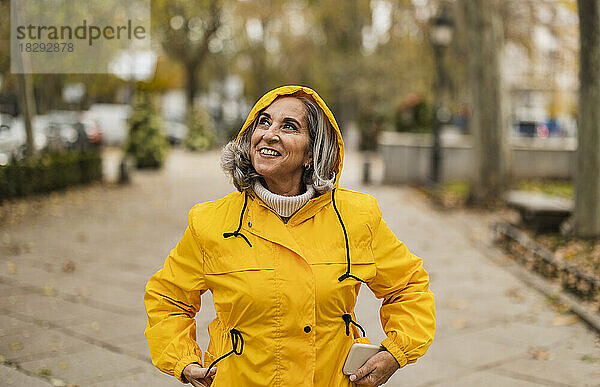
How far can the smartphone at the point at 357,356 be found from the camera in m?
2.41

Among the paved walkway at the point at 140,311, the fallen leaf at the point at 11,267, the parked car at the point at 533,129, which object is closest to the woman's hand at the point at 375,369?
the paved walkway at the point at 140,311

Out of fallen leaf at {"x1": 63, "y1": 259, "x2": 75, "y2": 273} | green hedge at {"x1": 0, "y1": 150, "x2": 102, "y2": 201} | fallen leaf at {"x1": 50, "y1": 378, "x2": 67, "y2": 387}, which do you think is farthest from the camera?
green hedge at {"x1": 0, "y1": 150, "x2": 102, "y2": 201}

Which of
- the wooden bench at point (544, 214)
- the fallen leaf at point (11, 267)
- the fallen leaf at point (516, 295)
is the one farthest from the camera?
the wooden bench at point (544, 214)

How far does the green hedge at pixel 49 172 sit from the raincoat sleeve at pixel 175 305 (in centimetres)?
1015

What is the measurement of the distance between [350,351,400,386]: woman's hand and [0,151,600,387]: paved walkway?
8.34 ft

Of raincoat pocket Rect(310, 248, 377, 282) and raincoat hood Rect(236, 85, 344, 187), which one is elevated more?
raincoat hood Rect(236, 85, 344, 187)

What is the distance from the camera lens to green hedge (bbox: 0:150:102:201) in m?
12.6

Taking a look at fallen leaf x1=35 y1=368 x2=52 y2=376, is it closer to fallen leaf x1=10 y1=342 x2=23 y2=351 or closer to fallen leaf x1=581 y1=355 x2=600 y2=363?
fallen leaf x1=10 y1=342 x2=23 y2=351

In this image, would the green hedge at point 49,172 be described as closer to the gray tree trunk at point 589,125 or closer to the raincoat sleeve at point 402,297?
the gray tree trunk at point 589,125

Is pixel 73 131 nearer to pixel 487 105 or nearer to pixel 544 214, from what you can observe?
pixel 487 105

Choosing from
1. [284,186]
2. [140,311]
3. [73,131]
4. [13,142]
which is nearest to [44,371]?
[140,311]

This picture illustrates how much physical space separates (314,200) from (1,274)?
247 inches

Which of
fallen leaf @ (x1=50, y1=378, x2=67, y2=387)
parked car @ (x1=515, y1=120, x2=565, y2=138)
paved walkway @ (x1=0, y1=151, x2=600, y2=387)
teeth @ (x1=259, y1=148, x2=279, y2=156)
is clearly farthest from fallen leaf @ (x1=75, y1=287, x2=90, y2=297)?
parked car @ (x1=515, y1=120, x2=565, y2=138)

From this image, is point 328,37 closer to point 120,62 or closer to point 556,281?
point 120,62
